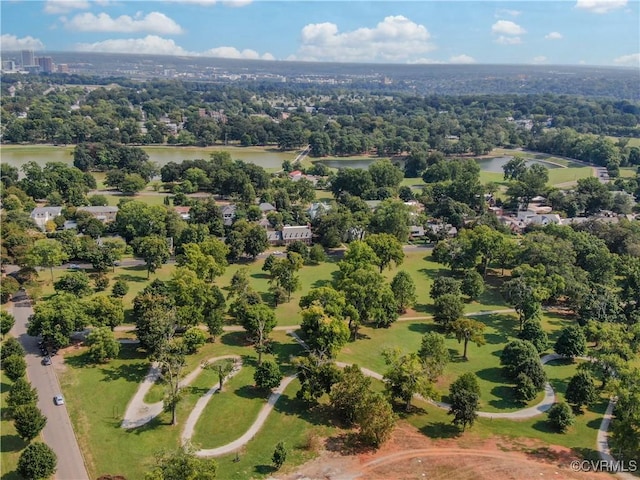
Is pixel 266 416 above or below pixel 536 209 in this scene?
below

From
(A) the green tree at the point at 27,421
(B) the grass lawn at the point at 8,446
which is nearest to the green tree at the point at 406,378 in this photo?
(A) the green tree at the point at 27,421

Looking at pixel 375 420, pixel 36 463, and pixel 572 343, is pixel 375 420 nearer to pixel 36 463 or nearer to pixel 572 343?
pixel 36 463

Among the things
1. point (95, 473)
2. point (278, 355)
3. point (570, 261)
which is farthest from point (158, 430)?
point (570, 261)

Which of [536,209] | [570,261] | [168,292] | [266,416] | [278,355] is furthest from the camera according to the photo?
[536,209]

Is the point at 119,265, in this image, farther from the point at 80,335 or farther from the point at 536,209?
the point at 536,209

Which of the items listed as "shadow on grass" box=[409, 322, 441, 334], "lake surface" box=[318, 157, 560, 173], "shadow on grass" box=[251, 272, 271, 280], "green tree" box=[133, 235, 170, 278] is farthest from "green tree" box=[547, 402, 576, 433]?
"lake surface" box=[318, 157, 560, 173]

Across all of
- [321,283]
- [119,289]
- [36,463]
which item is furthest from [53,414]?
[321,283]
